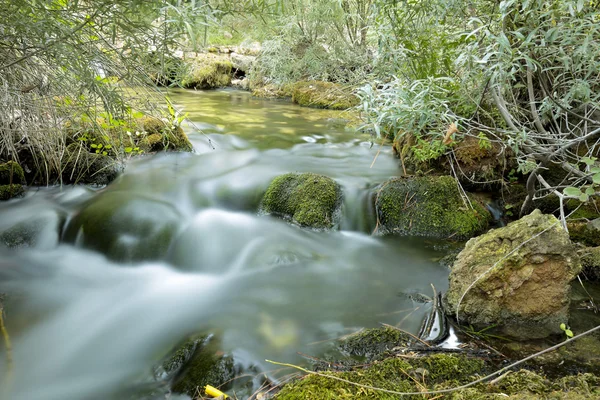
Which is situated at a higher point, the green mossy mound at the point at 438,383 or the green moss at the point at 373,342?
the green mossy mound at the point at 438,383

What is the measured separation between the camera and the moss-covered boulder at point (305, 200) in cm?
480

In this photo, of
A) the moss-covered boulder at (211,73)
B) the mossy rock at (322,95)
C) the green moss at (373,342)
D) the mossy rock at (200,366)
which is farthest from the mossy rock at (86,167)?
the moss-covered boulder at (211,73)

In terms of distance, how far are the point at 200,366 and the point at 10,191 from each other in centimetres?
371

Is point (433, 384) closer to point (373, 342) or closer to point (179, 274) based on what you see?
point (373, 342)

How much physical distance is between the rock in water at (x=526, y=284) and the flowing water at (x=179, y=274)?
1.57ft

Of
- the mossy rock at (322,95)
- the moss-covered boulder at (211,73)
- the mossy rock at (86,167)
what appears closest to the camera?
the mossy rock at (86,167)

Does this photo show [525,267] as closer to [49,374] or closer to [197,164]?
[49,374]

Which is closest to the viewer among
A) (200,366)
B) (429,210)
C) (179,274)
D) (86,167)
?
(200,366)

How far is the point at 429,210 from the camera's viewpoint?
184 inches

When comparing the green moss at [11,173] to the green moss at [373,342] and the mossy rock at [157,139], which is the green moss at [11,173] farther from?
the green moss at [373,342]

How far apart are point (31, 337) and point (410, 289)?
3010mm

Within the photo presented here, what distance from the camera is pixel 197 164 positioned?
636 cm

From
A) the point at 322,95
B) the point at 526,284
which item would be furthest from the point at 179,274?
the point at 322,95

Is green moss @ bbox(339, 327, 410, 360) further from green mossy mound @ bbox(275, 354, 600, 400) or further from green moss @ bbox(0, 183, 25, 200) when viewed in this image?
green moss @ bbox(0, 183, 25, 200)
